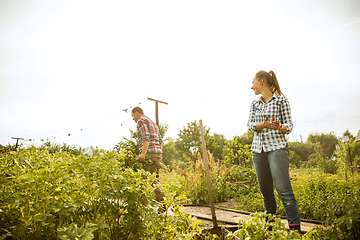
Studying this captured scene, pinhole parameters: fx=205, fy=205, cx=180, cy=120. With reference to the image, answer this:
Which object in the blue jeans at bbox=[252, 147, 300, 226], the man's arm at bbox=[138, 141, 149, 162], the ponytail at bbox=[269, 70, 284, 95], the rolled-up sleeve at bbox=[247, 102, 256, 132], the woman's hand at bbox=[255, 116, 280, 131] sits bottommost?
the blue jeans at bbox=[252, 147, 300, 226]

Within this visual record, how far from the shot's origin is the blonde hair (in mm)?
2238

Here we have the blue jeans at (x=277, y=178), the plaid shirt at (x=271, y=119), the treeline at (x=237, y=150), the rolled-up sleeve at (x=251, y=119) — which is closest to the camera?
the blue jeans at (x=277, y=178)

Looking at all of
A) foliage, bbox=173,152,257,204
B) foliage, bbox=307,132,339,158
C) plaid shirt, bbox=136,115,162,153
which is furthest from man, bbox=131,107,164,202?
foliage, bbox=307,132,339,158

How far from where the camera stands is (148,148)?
128 inches

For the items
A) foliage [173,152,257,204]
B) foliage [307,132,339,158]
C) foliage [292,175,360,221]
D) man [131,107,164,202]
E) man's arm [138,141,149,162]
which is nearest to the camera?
foliage [292,175,360,221]

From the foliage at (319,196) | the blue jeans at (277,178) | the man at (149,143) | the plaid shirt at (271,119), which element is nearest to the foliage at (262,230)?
the blue jeans at (277,178)

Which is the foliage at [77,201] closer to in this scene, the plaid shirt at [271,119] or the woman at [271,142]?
the woman at [271,142]

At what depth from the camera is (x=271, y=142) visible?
1988mm

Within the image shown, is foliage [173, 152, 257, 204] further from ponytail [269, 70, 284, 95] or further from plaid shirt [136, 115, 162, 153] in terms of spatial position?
ponytail [269, 70, 284, 95]

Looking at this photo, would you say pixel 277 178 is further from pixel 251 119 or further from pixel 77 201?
pixel 77 201

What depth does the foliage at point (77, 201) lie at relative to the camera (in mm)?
1341

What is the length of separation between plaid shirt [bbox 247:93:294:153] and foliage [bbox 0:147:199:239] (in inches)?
39.5

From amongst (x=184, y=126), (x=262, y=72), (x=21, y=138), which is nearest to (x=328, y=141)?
(x=184, y=126)

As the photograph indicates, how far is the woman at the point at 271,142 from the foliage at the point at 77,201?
87cm
